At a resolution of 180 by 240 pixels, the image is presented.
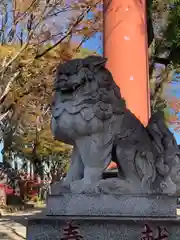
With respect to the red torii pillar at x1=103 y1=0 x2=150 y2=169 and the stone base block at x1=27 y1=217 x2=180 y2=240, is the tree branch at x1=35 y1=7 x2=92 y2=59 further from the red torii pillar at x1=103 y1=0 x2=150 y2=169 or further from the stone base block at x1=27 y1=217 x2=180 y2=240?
the stone base block at x1=27 y1=217 x2=180 y2=240

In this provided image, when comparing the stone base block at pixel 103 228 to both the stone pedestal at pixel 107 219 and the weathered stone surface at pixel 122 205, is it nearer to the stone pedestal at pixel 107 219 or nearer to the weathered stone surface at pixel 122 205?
the stone pedestal at pixel 107 219

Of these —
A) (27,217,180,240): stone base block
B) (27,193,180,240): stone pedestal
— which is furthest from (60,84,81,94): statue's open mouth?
(27,217,180,240): stone base block

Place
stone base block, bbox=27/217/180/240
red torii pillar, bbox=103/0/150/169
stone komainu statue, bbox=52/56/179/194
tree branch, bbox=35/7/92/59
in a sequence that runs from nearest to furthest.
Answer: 1. stone base block, bbox=27/217/180/240
2. stone komainu statue, bbox=52/56/179/194
3. red torii pillar, bbox=103/0/150/169
4. tree branch, bbox=35/7/92/59

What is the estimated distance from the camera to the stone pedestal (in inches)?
124

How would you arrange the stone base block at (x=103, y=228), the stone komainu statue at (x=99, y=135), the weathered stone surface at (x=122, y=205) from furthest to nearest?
the stone komainu statue at (x=99, y=135), the weathered stone surface at (x=122, y=205), the stone base block at (x=103, y=228)

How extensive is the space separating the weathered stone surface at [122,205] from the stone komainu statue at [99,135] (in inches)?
4.1

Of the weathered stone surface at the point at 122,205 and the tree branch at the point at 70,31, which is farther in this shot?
the tree branch at the point at 70,31

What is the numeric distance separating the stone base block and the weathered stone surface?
0.58 feet

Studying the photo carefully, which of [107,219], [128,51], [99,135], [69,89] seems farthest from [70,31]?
[107,219]

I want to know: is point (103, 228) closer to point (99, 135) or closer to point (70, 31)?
point (99, 135)

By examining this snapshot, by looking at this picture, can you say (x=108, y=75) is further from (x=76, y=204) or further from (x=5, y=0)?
(x=5, y=0)

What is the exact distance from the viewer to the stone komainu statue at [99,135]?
3.61 m

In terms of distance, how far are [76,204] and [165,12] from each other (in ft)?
16.1

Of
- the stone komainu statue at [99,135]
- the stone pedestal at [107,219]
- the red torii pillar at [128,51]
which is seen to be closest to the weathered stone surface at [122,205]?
the stone pedestal at [107,219]
